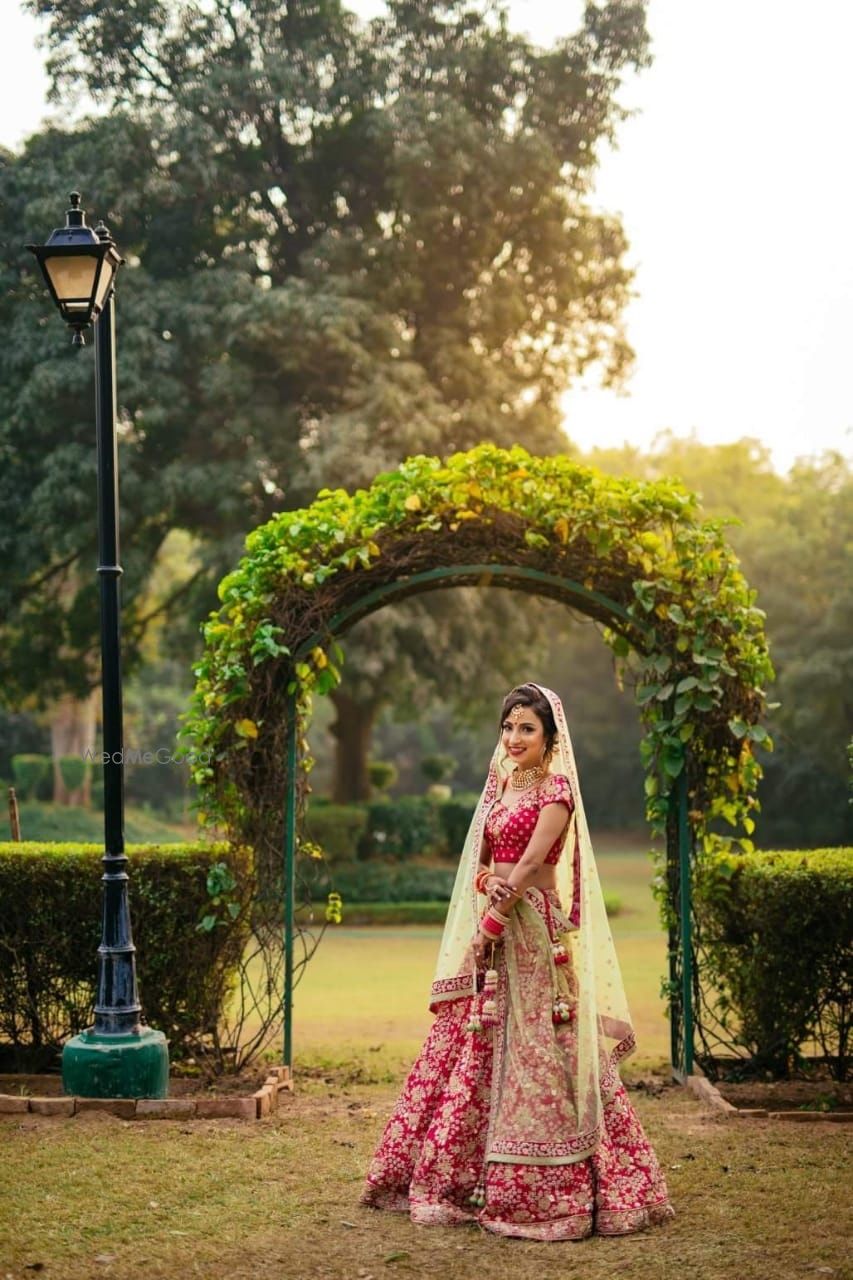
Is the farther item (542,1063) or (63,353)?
(63,353)

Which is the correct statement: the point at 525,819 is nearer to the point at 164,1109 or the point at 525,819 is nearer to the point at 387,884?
the point at 164,1109

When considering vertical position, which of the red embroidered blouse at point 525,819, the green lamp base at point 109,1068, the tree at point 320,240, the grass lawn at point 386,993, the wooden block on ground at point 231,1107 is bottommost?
the grass lawn at point 386,993

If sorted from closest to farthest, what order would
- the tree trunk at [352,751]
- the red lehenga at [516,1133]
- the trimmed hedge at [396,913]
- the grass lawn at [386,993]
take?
the red lehenga at [516,1133] → the grass lawn at [386,993] → the trimmed hedge at [396,913] → the tree trunk at [352,751]

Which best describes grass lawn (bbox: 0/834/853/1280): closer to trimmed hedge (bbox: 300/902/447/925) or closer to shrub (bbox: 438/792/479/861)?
trimmed hedge (bbox: 300/902/447/925)

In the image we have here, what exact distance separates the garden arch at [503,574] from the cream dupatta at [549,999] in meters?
2.27

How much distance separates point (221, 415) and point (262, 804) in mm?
12436

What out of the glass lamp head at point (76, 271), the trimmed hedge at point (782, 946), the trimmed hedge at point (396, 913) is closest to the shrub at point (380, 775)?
the trimmed hedge at point (396, 913)

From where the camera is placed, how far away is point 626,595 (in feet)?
25.0

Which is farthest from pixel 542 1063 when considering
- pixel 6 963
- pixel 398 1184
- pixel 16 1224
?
pixel 6 963

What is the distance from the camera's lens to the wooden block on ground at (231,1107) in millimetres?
6508

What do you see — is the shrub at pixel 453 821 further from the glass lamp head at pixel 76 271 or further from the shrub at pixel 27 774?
the glass lamp head at pixel 76 271

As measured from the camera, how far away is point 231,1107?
21.5 feet

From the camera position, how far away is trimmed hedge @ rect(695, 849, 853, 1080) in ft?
23.0

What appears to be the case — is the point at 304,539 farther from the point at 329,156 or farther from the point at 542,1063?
the point at 329,156
